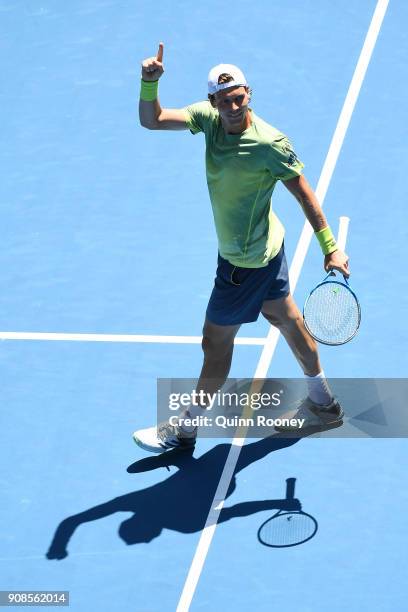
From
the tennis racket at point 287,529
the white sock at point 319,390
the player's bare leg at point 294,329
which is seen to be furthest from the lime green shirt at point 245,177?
Result: the tennis racket at point 287,529

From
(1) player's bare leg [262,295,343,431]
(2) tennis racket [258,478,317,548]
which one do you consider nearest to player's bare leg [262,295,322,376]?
(1) player's bare leg [262,295,343,431]

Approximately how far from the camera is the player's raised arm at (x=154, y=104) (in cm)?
659

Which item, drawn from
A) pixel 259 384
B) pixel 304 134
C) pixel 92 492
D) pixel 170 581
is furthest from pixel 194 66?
pixel 170 581

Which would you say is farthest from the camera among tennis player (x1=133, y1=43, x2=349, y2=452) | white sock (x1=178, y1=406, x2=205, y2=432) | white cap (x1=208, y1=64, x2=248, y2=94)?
white sock (x1=178, y1=406, x2=205, y2=432)

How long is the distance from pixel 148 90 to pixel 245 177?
0.75 m

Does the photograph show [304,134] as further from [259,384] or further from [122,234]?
[259,384]

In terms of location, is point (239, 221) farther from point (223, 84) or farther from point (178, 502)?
point (178, 502)

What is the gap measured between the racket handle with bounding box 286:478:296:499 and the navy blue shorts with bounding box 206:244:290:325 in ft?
3.47

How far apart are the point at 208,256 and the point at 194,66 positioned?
253 centimetres

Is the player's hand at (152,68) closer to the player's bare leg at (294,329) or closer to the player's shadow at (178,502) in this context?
the player's bare leg at (294,329)

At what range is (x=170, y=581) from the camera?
6801 mm

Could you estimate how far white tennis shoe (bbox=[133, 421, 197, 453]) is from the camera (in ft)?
24.9

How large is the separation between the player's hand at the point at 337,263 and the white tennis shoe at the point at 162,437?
1.55 metres

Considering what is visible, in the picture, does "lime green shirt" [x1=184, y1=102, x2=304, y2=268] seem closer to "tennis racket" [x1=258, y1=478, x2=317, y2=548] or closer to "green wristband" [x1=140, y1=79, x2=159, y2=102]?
"green wristband" [x1=140, y1=79, x2=159, y2=102]
